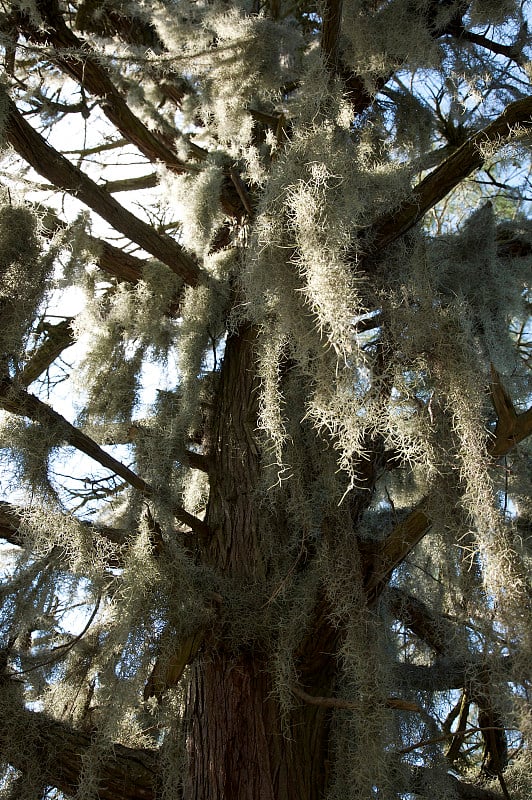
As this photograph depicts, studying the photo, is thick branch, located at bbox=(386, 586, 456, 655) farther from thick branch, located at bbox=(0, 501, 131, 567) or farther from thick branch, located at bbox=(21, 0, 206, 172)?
thick branch, located at bbox=(21, 0, 206, 172)

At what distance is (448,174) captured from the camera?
7.93 ft

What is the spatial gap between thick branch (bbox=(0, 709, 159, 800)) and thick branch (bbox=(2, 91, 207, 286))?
1.66 m

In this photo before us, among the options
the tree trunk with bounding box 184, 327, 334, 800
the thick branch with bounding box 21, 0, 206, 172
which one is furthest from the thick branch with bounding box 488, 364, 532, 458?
the thick branch with bounding box 21, 0, 206, 172

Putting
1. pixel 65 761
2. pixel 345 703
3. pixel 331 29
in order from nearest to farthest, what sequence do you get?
1. pixel 345 703
2. pixel 65 761
3. pixel 331 29

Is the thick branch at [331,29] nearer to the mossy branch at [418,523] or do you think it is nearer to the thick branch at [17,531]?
A: the mossy branch at [418,523]

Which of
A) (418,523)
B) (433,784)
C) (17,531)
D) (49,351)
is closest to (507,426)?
(418,523)

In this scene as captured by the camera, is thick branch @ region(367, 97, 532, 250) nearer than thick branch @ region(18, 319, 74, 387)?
Yes

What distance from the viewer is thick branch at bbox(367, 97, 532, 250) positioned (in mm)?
2322

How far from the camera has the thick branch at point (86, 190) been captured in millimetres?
2509

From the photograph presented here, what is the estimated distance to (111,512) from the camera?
3285 millimetres

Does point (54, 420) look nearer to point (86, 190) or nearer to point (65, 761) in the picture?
point (86, 190)

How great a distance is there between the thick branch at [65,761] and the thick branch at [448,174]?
175 cm

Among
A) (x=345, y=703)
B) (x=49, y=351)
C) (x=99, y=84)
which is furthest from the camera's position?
(x=49, y=351)

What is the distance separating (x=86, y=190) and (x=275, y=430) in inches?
47.7
